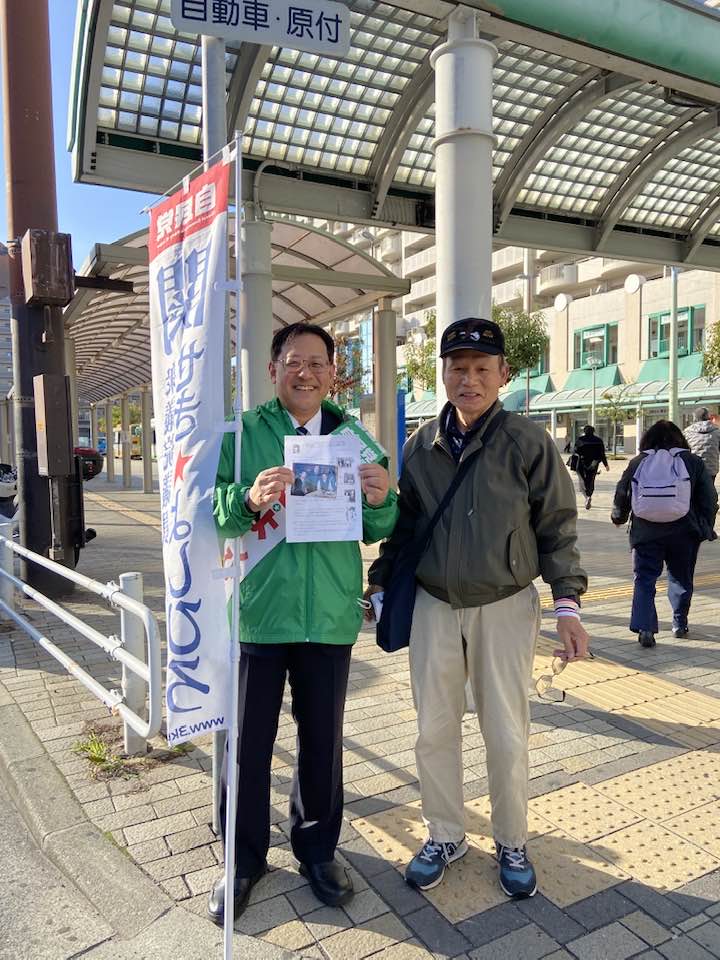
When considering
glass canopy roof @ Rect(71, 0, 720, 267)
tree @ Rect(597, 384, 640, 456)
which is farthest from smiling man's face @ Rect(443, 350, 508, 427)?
tree @ Rect(597, 384, 640, 456)

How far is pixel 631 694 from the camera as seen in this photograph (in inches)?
174

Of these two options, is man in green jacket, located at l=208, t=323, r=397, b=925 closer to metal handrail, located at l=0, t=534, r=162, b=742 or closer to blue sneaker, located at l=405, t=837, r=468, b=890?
blue sneaker, located at l=405, t=837, r=468, b=890

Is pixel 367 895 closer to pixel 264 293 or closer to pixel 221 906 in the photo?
pixel 221 906

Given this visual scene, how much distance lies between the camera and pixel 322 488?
2.33 m

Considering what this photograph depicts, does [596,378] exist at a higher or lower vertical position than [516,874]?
higher

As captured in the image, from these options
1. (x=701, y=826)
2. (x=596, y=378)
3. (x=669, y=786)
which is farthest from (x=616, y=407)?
(x=701, y=826)

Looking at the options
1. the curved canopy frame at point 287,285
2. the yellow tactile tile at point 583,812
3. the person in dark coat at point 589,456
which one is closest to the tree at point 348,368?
the person in dark coat at point 589,456

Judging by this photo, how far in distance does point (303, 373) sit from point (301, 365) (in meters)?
0.03

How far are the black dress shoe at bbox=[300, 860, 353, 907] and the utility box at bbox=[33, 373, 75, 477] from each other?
4927 mm

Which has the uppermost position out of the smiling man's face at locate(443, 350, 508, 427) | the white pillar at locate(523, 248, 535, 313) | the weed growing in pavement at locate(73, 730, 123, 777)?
the white pillar at locate(523, 248, 535, 313)

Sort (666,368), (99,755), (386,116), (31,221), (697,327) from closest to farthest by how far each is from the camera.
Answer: (99,755), (31,221), (386,116), (697,327), (666,368)

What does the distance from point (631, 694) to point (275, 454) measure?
3.03 m

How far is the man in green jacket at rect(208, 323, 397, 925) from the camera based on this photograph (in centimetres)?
243

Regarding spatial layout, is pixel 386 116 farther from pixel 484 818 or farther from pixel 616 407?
pixel 616 407
